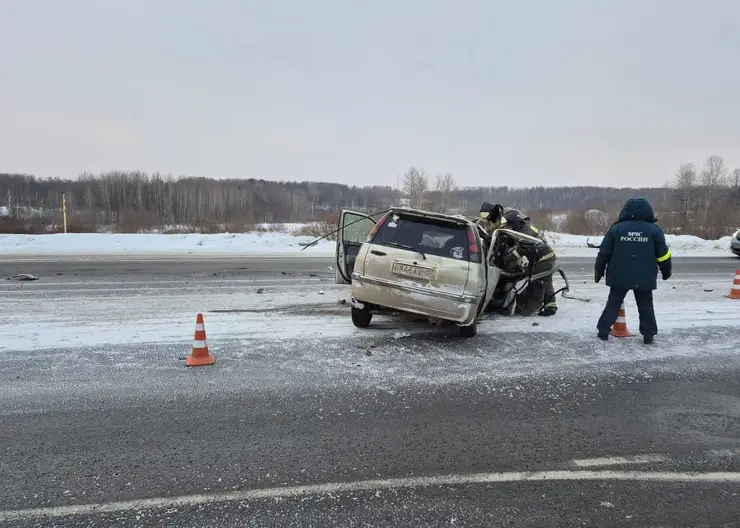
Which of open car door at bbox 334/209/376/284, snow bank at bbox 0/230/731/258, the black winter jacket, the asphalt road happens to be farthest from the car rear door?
snow bank at bbox 0/230/731/258

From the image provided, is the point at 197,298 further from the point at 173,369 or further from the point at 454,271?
the point at 454,271

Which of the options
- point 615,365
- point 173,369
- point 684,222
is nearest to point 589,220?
point 684,222

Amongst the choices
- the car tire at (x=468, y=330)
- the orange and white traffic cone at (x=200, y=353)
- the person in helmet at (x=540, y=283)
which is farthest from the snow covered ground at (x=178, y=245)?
the orange and white traffic cone at (x=200, y=353)

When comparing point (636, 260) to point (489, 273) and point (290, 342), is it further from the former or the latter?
point (290, 342)

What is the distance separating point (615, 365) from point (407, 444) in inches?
124

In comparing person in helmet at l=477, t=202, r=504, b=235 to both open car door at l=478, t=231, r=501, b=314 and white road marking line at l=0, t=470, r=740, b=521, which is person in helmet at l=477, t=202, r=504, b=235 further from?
white road marking line at l=0, t=470, r=740, b=521

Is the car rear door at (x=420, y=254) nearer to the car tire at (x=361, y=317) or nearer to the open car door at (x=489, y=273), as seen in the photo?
the open car door at (x=489, y=273)

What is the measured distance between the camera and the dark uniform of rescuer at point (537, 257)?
724cm

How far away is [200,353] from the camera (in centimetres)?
494

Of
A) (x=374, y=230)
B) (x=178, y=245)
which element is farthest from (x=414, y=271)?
(x=178, y=245)

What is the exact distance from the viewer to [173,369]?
15.6 feet

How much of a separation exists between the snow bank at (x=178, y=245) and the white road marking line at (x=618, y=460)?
15487 millimetres

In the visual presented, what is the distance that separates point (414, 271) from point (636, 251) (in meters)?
2.91

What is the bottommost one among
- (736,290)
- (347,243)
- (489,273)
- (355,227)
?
(736,290)
